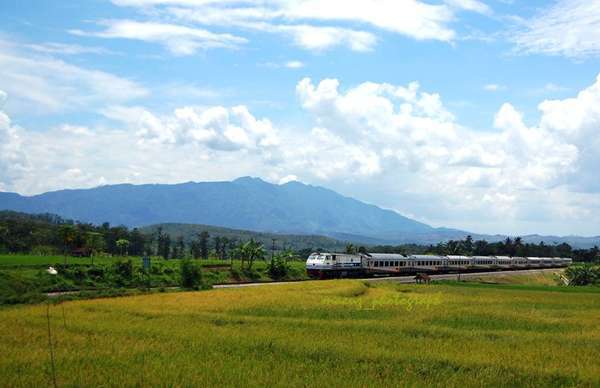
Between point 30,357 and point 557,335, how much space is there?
2398 centimetres

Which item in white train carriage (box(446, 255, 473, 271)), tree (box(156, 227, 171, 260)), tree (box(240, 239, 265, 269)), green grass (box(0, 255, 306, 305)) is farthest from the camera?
tree (box(156, 227, 171, 260))

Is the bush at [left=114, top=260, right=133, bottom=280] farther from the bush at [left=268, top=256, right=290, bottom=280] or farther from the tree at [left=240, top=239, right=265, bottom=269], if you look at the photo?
the tree at [left=240, top=239, right=265, bottom=269]

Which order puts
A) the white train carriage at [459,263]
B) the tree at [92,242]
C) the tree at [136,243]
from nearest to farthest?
the tree at [92,242]
the white train carriage at [459,263]
the tree at [136,243]

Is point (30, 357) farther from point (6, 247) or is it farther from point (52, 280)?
point (6, 247)

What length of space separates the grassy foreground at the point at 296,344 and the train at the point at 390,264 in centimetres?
3488

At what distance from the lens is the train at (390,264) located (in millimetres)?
78312

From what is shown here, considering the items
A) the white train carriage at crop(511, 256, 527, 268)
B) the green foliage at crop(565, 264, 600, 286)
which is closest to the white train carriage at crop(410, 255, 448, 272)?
the green foliage at crop(565, 264, 600, 286)

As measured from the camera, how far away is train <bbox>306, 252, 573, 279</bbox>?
78312 millimetres

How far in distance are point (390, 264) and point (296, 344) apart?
67835 millimetres

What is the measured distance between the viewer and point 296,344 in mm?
25125

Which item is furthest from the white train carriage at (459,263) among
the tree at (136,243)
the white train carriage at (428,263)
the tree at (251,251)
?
the tree at (136,243)

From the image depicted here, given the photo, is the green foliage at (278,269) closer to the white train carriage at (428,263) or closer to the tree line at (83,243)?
the tree line at (83,243)

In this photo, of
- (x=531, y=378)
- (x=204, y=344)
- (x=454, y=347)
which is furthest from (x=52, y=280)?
(x=531, y=378)

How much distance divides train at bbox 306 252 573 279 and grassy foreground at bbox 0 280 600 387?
3488 centimetres
